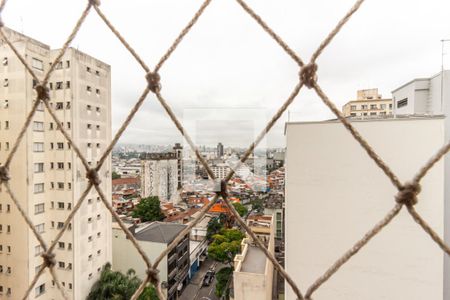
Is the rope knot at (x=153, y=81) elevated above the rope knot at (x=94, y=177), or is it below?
above

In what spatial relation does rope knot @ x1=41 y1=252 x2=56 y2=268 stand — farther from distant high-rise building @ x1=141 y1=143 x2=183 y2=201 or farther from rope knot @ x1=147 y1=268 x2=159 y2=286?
distant high-rise building @ x1=141 y1=143 x2=183 y2=201

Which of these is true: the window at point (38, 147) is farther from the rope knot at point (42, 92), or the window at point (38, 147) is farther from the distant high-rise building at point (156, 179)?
the rope knot at point (42, 92)

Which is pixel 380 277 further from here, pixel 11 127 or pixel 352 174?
pixel 11 127

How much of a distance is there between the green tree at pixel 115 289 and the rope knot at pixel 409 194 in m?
5.24

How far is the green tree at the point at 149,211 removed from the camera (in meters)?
6.98

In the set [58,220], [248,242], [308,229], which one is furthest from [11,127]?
[308,229]

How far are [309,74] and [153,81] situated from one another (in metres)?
0.30

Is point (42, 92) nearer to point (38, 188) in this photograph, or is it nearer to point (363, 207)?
point (363, 207)

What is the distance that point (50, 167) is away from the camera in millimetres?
4539

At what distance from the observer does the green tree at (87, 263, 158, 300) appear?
4.54m

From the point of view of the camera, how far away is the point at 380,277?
2113 millimetres

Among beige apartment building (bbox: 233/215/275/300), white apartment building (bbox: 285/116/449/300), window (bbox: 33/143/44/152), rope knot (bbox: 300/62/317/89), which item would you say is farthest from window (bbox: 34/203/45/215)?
rope knot (bbox: 300/62/317/89)

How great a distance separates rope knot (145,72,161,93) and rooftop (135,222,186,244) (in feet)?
17.8

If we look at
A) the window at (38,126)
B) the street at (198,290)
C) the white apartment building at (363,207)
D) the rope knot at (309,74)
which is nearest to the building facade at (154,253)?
the street at (198,290)
